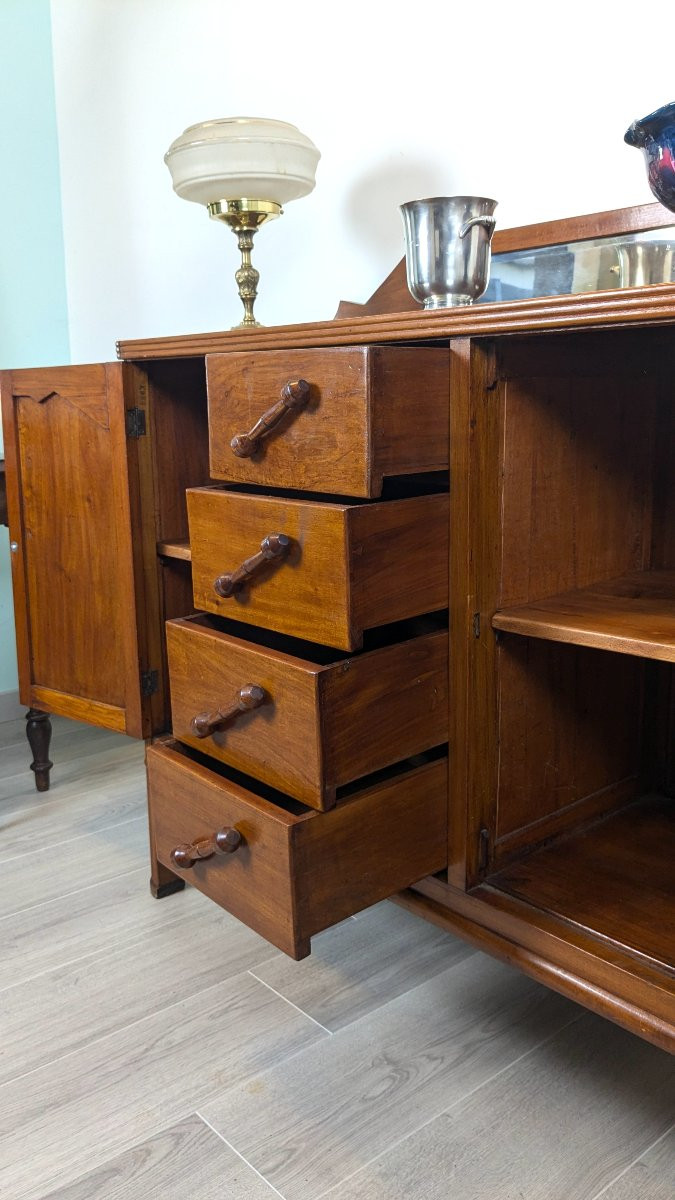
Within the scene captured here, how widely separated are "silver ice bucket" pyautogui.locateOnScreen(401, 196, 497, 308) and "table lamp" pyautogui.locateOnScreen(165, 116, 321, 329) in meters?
0.46

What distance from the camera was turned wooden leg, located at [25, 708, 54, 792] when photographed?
6.02 feet

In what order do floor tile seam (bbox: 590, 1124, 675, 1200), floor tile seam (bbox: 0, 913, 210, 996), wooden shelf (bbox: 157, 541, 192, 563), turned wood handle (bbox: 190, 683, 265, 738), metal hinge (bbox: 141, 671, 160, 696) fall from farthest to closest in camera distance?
1. metal hinge (bbox: 141, 671, 160, 696)
2. wooden shelf (bbox: 157, 541, 192, 563)
3. floor tile seam (bbox: 0, 913, 210, 996)
4. turned wood handle (bbox: 190, 683, 265, 738)
5. floor tile seam (bbox: 590, 1124, 675, 1200)

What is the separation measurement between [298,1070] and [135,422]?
2.96 ft

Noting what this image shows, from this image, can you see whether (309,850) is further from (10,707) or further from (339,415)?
(10,707)

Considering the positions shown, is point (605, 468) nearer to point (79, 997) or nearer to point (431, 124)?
point (431, 124)

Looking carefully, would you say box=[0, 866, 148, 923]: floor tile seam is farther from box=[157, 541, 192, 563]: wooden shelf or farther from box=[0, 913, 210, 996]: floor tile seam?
box=[157, 541, 192, 563]: wooden shelf

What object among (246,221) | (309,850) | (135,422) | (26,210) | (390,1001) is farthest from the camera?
(26,210)

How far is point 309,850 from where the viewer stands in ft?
3.10

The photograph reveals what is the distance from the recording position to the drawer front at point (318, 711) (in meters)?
0.94

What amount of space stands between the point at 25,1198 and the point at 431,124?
146cm

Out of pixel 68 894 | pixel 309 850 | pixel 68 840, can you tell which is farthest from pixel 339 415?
pixel 68 840

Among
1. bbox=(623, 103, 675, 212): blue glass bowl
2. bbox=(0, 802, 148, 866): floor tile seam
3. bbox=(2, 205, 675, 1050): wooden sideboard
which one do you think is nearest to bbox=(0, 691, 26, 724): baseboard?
bbox=(0, 802, 148, 866): floor tile seam

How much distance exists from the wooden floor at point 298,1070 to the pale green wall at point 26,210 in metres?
1.15

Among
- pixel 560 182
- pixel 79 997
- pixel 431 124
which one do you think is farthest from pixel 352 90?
pixel 79 997
